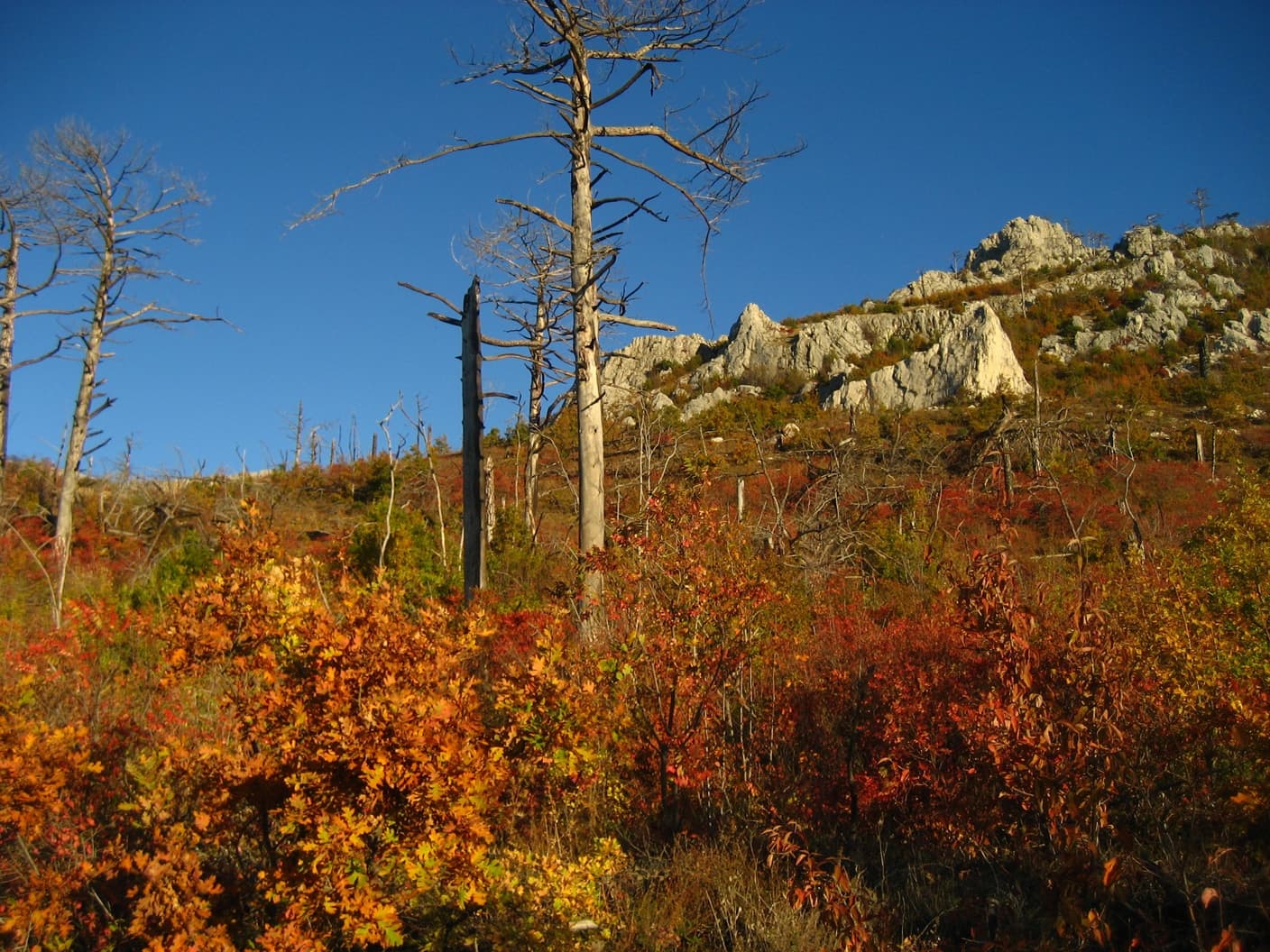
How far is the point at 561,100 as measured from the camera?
942 centimetres

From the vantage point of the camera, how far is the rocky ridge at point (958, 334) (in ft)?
130

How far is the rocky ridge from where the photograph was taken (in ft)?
130

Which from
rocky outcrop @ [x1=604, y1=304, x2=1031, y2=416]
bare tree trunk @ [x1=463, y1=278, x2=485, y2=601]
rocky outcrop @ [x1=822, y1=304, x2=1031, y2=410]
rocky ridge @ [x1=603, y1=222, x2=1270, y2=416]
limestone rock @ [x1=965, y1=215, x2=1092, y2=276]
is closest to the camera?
bare tree trunk @ [x1=463, y1=278, x2=485, y2=601]

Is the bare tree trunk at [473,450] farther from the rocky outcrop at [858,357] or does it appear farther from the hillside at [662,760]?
the rocky outcrop at [858,357]

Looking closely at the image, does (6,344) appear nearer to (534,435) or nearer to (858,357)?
(534,435)

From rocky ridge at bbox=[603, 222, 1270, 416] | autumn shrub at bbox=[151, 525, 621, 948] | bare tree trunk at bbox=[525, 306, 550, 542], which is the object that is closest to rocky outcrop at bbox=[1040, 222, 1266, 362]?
rocky ridge at bbox=[603, 222, 1270, 416]

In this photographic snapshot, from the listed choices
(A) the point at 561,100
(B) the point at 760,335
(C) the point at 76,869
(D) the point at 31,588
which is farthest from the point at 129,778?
(B) the point at 760,335

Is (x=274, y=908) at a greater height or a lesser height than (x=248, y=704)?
lesser

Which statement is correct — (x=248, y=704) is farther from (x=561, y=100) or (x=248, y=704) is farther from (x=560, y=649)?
(x=561, y=100)

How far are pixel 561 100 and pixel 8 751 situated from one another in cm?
729

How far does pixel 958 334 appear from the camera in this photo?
41.1 meters

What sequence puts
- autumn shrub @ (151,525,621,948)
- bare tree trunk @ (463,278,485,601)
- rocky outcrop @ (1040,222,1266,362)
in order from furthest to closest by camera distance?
rocky outcrop @ (1040,222,1266,362) → bare tree trunk @ (463,278,485,601) → autumn shrub @ (151,525,621,948)

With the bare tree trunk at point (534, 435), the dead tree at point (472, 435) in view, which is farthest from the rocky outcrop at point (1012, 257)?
the dead tree at point (472, 435)

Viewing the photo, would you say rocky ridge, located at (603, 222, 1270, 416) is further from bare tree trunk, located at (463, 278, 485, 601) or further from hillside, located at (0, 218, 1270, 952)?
hillside, located at (0, 218, 1270, 952)
